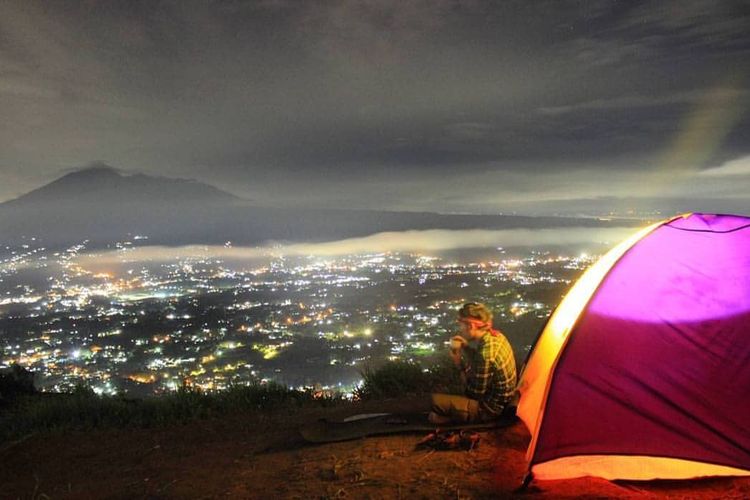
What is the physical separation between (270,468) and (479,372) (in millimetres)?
2674

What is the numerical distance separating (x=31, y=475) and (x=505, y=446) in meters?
5.92

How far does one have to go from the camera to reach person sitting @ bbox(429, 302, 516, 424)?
5.25 metres

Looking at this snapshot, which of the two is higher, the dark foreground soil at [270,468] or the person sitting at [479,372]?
the person sitting at [479,372]

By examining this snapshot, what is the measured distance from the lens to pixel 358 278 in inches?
2023

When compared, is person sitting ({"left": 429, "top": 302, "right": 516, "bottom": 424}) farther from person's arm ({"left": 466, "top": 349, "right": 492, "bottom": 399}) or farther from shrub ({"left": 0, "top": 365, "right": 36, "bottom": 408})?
shrub ({"left": 0, "top": 365, "right": 36, "bottom": 408})

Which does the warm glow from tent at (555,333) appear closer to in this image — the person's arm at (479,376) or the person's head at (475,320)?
the person's arm at (479,376)

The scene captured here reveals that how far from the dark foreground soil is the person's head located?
4.32 ft

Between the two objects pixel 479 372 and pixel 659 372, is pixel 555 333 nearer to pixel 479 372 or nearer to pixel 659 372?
pixel 479 372

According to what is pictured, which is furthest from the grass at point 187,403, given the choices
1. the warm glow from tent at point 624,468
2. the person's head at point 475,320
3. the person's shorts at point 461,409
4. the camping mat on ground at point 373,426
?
the warm glow from tent at point 624,468

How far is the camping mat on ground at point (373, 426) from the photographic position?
5578mm

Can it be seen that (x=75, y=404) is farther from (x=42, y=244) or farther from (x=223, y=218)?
(x=223, y=218)

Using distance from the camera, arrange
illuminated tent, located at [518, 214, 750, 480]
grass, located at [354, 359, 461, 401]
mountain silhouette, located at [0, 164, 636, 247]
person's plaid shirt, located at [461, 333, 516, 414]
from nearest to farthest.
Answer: illuminated tent, located at [518, 214, 750, 480] < person's plaid shirt, located at [461, 333, 516, 414] < grass, located at [354, 359, 461, 401] < mountain silhouette, located at [0, 164, 636, 247]

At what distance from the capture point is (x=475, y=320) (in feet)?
17.2

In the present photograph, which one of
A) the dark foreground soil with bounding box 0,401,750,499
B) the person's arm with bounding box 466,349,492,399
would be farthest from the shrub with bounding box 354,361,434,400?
the person's arm with bounding box 466,349,492,399
